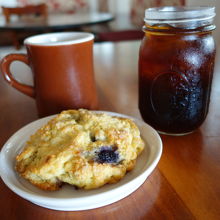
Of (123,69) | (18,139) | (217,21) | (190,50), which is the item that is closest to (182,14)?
(190,50)

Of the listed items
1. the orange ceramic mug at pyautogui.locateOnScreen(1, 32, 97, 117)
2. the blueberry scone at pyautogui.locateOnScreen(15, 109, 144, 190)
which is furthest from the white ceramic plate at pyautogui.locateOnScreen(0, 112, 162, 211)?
the orange ceramic mug at pyautogui.locateOnScreen(1, 32, 97, 117)

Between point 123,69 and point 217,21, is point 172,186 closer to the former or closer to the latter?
point 123,69

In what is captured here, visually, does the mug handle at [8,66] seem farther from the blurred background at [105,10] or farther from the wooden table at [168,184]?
the blurred background at [105,10]

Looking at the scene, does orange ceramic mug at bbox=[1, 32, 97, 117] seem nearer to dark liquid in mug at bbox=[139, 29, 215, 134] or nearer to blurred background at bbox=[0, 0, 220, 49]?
dark liquid in mug at bbox=[139, 29, 215, 134]

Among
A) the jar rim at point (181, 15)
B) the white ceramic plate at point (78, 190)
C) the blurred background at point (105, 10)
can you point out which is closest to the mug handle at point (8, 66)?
the white ceramic plate at point (78, 190)

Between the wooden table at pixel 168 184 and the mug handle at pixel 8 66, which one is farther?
the mug handle at pixel 8 66

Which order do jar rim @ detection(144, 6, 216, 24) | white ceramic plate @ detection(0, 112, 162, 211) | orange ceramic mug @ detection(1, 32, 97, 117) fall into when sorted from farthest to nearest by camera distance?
orange ceramic mug @ detection(1, 32, 97, 117) → jar rim @ detection(144, 6, 216, 24) → white ceramic plate @ detection(0, 112, 162, 211)
